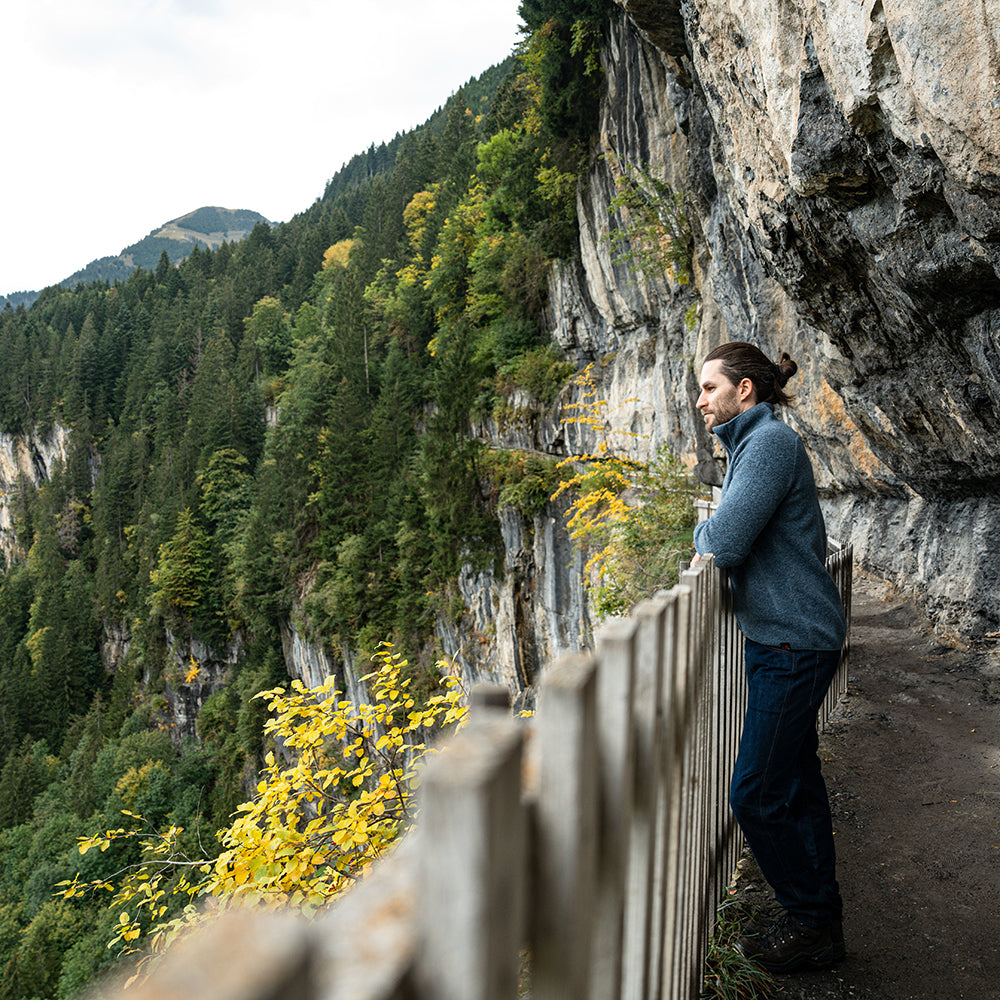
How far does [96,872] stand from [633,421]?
34857mm

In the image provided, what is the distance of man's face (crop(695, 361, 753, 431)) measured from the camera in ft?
7.61

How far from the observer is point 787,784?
2164mm

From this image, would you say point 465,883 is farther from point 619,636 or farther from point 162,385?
point 162,385

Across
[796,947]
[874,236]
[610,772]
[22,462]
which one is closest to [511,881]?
[610,772]

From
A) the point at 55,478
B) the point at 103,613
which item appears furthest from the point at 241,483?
the point at 55,478

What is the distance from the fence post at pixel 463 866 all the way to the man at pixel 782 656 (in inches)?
64.2

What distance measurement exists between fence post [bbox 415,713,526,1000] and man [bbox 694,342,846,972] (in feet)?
5.35

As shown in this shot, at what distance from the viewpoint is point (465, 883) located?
0.57m

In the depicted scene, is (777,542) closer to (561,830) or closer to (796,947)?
(796,947)

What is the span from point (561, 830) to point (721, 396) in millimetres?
1895

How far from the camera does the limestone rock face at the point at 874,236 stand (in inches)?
139

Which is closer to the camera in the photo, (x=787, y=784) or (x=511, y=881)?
(x=511, y=881)

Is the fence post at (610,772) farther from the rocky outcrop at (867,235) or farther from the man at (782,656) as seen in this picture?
the rocky outcrop at (867,235)

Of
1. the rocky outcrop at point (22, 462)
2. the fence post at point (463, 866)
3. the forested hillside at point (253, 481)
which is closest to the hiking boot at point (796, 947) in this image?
the fence post at point (463, 866)
